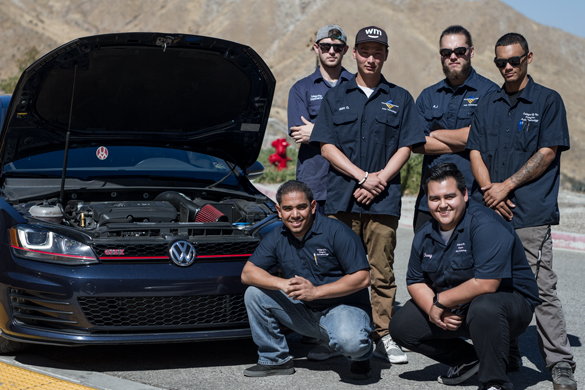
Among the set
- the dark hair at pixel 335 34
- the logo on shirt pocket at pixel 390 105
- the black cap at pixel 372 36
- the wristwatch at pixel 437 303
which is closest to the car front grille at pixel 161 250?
the wristwatch at pixel 437 303

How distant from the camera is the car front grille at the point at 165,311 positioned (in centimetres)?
410

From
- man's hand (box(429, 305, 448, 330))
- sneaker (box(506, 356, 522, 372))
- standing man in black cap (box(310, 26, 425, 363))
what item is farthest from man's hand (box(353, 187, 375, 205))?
sneaker (box(506, 356, 522, 372))

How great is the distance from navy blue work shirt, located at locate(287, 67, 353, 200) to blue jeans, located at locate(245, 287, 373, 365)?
3.77 ft

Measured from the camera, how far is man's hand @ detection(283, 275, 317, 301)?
4.14 meters

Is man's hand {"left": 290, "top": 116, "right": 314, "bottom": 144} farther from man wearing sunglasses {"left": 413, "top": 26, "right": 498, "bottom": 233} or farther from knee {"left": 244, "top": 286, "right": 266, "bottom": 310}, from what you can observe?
knee {"left": 244, "top": 286, "right": 266, "bottom": 310}

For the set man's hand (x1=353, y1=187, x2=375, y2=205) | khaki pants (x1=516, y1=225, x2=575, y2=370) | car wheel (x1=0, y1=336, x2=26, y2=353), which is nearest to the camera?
khaki pants (x1=516, y1=225, x2=575, y2=370)

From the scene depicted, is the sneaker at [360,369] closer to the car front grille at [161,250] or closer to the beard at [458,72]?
the car front grille at [161,250]

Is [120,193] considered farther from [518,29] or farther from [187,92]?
[518,29]

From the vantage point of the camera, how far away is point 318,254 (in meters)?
4.31

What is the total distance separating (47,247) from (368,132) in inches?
88.5

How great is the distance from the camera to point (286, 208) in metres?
4.27

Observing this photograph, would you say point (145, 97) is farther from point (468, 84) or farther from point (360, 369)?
point (360, 369)

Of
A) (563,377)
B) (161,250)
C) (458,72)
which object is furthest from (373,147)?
(563,377)

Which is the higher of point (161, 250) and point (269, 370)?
point (161, 250)
